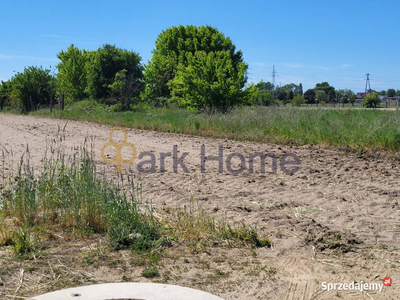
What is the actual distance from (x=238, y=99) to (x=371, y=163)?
12.0 metres

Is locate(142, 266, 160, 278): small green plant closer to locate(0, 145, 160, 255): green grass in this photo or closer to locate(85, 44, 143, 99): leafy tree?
locate(0, 145, 160, 255): green grass

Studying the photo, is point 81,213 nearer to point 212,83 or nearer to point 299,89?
point 212,83

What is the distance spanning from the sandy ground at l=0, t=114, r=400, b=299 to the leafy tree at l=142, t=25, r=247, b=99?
2884cm

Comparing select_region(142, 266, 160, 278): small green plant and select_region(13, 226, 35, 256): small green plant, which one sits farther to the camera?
select_region(13, 226, 35, 256): small green plant

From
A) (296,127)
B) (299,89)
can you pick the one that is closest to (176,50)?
(296,127)

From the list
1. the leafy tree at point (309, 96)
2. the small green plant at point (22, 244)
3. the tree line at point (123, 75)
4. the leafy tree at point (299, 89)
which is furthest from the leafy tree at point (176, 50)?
the leafy tree at point (299, 89)

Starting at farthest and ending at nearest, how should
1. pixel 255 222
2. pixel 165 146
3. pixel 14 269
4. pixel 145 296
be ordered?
pixel 165 146 → pixel 255 222 → pixel 14 269 → pixel 145 296

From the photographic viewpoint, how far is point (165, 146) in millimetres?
11891

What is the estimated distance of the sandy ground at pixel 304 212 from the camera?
11.5ft

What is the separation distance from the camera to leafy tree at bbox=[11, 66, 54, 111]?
38.0m

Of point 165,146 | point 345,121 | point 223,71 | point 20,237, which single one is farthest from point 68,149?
point 223,71

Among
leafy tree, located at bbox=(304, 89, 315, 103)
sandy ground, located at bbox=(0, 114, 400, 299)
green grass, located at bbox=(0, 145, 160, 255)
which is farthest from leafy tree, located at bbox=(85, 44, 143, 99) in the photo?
leafy tree, located at bbox=(304, 89, 315, 103)

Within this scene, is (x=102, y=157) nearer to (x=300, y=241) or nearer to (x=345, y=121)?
(x=300, y=241)

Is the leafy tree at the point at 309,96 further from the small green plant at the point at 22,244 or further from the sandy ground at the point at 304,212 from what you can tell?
the small green plant at the point at 22,244
